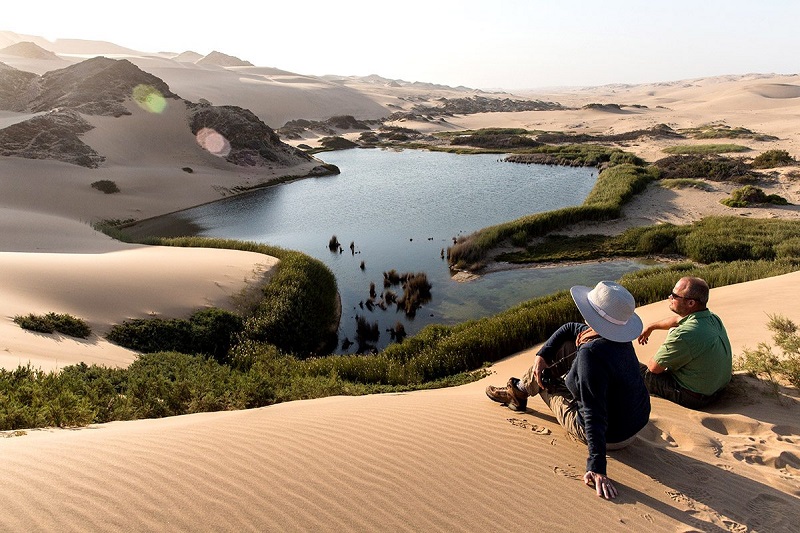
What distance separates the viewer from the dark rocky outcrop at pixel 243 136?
4128 cm

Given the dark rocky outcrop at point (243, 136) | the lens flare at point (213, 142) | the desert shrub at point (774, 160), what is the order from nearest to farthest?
1. the desert shrub at point (774, 160)
2. the lens flare at point (213, 142)
3. the dark rocky outcrop at point (243, 136)

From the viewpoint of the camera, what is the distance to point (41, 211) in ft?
83.1

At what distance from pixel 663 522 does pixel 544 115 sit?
87995 mm

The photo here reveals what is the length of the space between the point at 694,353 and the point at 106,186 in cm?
3345

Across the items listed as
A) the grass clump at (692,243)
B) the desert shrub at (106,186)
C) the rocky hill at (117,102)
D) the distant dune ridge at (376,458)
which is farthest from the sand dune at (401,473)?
the rocky hill at (117,102)

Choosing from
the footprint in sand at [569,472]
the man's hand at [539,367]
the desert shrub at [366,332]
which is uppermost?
the man's hand at [539,367]

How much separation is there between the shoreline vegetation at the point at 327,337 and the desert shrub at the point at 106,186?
29.0ft

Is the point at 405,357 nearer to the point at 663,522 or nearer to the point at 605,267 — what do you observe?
the point at 663,522

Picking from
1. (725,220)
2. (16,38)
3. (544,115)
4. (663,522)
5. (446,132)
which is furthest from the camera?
(16,38)

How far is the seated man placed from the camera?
191 inches

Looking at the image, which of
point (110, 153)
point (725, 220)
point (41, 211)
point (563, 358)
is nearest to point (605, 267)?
point (725, 220)

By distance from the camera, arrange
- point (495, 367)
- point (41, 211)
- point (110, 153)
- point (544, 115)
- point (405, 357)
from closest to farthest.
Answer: point (495, 367)
point (405, 357)
point (41, 211)
point (110, 153)
point (544, 115)

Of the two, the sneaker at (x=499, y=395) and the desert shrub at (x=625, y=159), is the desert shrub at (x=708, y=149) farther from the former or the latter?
the sneaker at (x=499, y=395)

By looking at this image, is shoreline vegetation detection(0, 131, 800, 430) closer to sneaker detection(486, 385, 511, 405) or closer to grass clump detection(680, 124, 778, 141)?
sneaker detection(486, 385, 511, 405)
